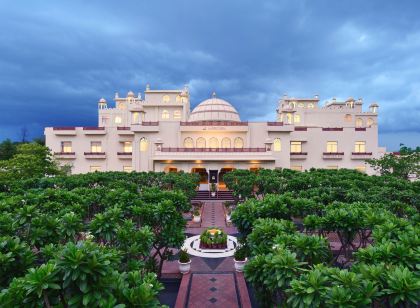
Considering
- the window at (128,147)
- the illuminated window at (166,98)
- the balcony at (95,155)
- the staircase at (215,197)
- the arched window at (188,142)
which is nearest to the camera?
the staircase at (215,197)

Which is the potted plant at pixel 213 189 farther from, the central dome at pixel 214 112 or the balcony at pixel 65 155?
the balcony at pixel 65 155

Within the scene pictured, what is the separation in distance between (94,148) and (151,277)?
38569 mm

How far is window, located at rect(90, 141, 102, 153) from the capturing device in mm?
39906

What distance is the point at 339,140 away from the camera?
39438 mm

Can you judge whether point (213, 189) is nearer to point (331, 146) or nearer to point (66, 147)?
point (331, 146)

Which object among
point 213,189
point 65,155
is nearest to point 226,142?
point 213,189

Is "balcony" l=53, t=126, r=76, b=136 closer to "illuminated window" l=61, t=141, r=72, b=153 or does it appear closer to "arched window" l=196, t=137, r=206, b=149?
"illuminated window" l=61, t=141, r=72, b=153

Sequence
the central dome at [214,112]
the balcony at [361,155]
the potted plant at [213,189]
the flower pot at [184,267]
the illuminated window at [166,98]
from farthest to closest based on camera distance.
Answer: the illuminated window at [166,98], the central dome at [214,112], the balcony at [361,155], the potted plant at [213,189], the flower pot at [184,267]

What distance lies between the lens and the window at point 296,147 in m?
40.0

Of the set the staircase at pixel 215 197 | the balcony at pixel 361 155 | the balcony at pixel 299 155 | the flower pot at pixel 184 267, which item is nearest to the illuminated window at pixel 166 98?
the staircase at pixel 215 197

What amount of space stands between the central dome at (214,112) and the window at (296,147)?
Answer: 10228 mm

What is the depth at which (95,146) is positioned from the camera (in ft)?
131

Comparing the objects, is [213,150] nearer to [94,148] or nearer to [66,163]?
[94,148]

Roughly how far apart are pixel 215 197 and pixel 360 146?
24.0 m
